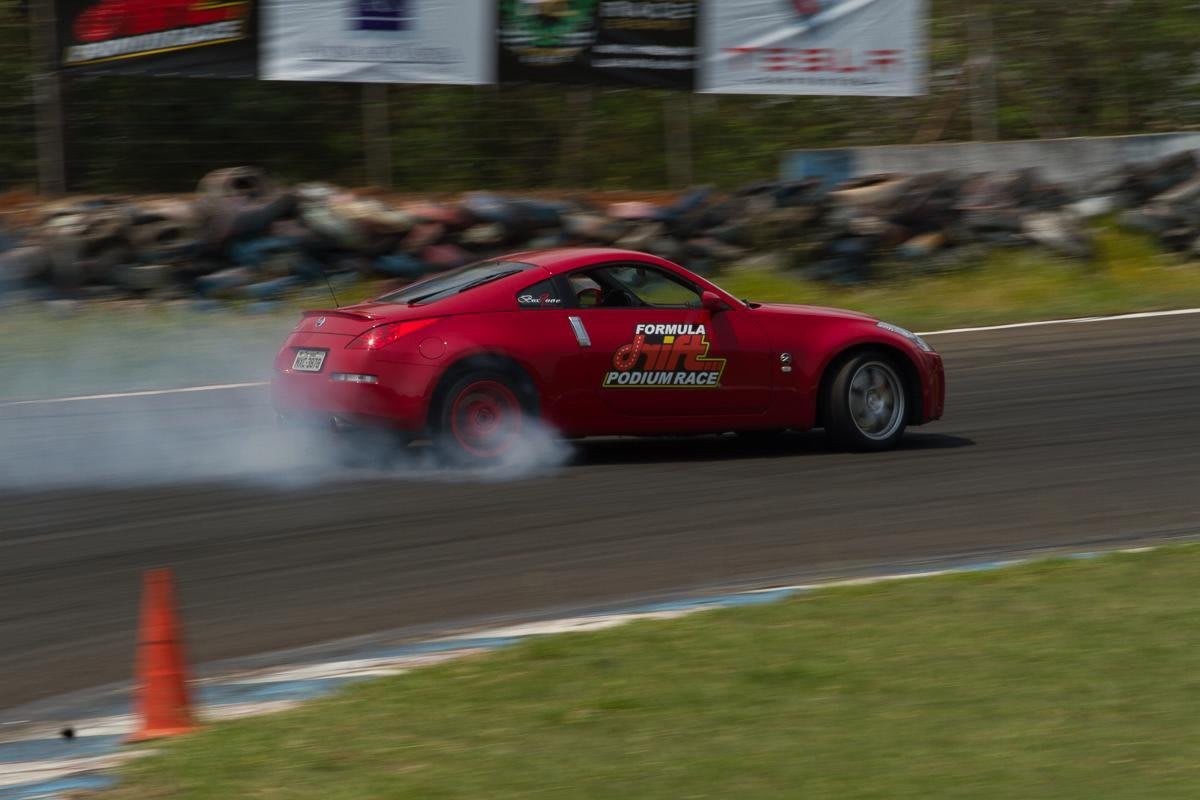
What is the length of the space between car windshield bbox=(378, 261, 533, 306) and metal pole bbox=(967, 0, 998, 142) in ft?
37.3

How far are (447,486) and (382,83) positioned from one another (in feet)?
29.5

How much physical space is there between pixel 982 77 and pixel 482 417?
12.3m

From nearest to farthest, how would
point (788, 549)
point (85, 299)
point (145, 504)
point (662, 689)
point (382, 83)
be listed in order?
point (662, 689), point (788, 549), point (145, 504), point (85, 299), point (382, 83)

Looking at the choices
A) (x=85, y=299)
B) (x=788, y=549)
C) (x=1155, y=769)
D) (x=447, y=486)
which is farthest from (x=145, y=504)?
(x=85, y=299)

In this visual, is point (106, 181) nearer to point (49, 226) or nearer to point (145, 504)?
point (49, 226)

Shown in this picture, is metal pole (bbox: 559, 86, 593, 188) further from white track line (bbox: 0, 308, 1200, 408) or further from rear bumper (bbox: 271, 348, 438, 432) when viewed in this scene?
rear bumper (bbox: 271, 348, 438, 432)

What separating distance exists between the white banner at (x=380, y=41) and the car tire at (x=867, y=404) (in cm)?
817

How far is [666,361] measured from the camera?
969 cm

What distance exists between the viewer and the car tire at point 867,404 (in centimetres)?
1005

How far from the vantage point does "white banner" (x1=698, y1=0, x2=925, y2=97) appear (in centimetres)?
1809

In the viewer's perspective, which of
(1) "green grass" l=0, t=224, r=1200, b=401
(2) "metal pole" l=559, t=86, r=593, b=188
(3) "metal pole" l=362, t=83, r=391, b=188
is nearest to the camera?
(1) "green grass" l=0, t=224, r=1200, b=401

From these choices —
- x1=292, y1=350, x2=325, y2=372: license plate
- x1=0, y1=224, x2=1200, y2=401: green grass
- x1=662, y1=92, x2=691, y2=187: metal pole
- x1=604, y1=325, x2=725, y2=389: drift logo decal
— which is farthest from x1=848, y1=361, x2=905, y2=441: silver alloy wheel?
x1=662, y1=92, x2=691, y2=187: metal pole

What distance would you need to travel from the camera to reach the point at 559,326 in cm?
945

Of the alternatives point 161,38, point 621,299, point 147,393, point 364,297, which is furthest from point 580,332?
point 161,38
